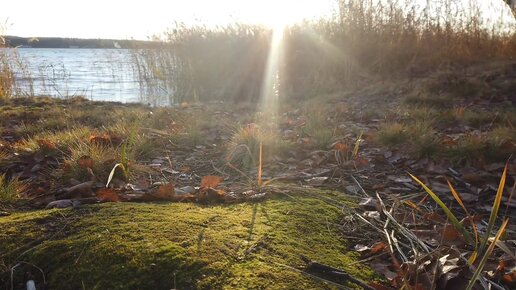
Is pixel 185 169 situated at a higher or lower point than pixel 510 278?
lower

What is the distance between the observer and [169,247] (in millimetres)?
1095

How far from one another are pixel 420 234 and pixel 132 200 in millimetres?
1151

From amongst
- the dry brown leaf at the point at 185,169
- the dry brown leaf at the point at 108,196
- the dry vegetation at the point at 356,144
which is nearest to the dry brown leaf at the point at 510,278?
the dry vegetation at the point at 356,144

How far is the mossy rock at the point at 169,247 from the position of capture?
39.2 inches

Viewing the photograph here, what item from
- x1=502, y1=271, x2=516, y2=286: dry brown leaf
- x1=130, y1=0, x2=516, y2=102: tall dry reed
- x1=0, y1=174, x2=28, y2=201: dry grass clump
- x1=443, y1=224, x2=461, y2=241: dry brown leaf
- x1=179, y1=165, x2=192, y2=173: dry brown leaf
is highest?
x1=130, y1=0, x2=516, y2=102: tall dry reed

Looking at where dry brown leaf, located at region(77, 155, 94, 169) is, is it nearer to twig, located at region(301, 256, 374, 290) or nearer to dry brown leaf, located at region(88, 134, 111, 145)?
dry brown leaf, located at region(88, 134, 111, 145)

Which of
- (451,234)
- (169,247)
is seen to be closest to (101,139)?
(169,247)

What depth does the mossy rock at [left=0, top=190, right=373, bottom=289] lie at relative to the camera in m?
1.00

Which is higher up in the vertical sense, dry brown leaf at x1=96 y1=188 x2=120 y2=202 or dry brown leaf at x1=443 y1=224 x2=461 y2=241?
dry brown leaf at x1=443 y1=224 x2=461 y2=241

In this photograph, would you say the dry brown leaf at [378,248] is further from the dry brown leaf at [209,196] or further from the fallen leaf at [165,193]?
the fallen leaf at [165,193]

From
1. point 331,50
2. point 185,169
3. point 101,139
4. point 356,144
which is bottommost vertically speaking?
point 185,169

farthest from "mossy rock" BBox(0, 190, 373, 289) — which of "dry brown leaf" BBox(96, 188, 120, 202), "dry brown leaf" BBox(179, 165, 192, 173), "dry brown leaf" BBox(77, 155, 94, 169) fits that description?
"dry brown leaf" BBox(179, 165, 192, 173)

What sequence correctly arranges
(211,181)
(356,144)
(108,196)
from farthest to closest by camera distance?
(356,144) < (211,181) < (108,196)

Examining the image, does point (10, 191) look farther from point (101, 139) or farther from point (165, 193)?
point (101, 139)
